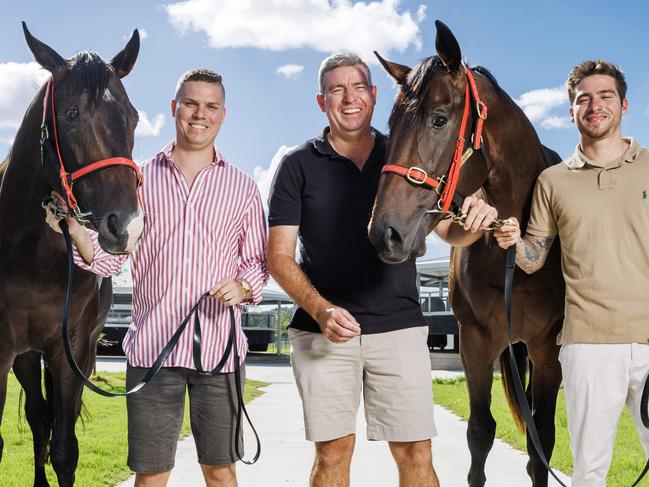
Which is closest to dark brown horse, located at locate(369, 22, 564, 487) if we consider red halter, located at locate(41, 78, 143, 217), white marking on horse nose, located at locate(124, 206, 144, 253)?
white marking on horse nose, located at locate(124, 206, 144, 253)

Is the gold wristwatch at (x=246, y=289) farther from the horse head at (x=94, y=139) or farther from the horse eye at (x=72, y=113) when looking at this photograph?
the horse eye at (x=72, y=113)

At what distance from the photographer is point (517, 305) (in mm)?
3631

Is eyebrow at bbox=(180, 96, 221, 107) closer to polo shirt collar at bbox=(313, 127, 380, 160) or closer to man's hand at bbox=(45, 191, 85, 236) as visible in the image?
polo shirt collar at bbox=(313, 127, 380, 160)

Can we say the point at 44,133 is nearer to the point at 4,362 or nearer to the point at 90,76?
the point at 90,76

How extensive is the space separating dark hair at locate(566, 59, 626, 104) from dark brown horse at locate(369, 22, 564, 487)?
31 cm

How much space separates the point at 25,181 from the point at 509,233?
244 centimetres

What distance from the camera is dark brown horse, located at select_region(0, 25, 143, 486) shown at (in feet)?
9.04

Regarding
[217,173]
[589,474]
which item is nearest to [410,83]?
[217,173]

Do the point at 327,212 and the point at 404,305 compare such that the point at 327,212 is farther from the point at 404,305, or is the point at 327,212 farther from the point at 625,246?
the point at 625,246

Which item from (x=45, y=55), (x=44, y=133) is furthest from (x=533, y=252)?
(x=45, y=55)

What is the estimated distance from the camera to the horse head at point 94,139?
2641mm

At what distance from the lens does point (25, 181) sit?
3.58 metres

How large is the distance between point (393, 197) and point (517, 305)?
1347 millimetres

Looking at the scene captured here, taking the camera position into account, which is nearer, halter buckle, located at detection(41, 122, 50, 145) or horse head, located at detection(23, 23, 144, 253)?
horse head, located at detection(23, 23, 144, 253)
